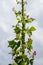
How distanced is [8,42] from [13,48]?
0.42 meters

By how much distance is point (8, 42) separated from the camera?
7043 mm

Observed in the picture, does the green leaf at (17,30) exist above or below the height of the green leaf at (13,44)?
above

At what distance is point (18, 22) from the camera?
6762mm

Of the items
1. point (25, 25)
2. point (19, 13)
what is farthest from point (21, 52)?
point (19, 13)

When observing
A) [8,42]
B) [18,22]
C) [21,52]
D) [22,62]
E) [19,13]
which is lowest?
[22,62]

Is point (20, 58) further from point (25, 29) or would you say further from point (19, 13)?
point (19, 13)

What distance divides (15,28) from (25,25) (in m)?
0.53

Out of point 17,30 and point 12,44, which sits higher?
point 17,30

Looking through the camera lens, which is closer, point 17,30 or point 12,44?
point 17,30

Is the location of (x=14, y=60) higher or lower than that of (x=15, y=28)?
lower

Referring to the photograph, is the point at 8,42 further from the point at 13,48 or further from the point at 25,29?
the point at 25,29

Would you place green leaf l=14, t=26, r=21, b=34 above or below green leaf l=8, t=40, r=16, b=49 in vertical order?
above

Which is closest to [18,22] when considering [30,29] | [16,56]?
[30,29]

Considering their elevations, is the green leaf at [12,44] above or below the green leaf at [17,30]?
below
